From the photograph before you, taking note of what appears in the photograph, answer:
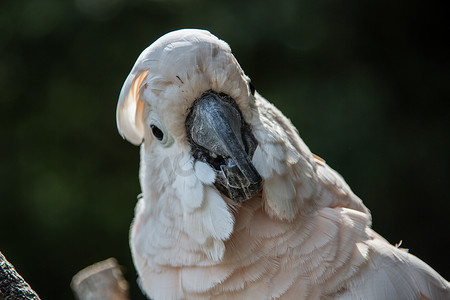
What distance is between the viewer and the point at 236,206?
1720mm

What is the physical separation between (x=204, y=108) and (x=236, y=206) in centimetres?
36

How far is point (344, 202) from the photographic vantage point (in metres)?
1.95

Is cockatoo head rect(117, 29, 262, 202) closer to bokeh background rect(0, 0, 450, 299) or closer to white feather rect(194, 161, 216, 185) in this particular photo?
white feather rect(194, 161, 216, 185)

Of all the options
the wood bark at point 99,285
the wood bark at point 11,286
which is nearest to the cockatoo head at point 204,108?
the wood bark at point 11,286

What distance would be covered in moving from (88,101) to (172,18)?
1138 mm

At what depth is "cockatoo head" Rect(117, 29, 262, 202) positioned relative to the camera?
1595 millimetres

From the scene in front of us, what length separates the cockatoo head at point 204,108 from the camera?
159cm

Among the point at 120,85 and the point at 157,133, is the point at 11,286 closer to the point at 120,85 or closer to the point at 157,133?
the point at 157,133

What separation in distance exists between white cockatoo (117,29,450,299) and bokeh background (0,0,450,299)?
2823 mm

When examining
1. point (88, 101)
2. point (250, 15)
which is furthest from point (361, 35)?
point (88, 101)

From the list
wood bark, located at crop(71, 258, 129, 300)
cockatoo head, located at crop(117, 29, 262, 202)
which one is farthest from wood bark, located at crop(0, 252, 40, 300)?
wood bark, located at crop(71, 258, 129, 300)

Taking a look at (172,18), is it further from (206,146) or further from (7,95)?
(206,146)

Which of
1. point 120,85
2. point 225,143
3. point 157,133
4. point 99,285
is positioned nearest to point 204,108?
point 225,143

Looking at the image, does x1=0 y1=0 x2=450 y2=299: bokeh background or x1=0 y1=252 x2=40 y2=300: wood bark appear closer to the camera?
x1=0 y1=252 x2=40 y2=300: wood bark
